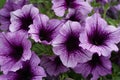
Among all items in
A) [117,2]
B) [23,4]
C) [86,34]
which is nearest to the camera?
[86,34]

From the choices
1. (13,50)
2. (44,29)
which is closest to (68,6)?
(44,29)

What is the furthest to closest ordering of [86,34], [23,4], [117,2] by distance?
1. [117,2]
2. [23,4]
3. [86,34]

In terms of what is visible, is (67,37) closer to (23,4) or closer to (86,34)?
(86,34)

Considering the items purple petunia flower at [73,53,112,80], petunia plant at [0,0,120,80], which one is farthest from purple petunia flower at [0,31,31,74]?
purple petunia flower at [73,53,112,80]

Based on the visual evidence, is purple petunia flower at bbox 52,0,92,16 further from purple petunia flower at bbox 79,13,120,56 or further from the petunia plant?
purple petunia flower at bbox 79,13,120,56

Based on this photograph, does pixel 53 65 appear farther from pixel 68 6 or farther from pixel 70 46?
pixel 68 6

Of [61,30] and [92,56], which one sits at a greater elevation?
[61,30]

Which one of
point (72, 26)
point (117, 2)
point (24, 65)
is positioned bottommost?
point (117, 2)

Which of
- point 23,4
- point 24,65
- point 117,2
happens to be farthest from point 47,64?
point 117,2

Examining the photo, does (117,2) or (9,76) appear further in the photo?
(117,2)
